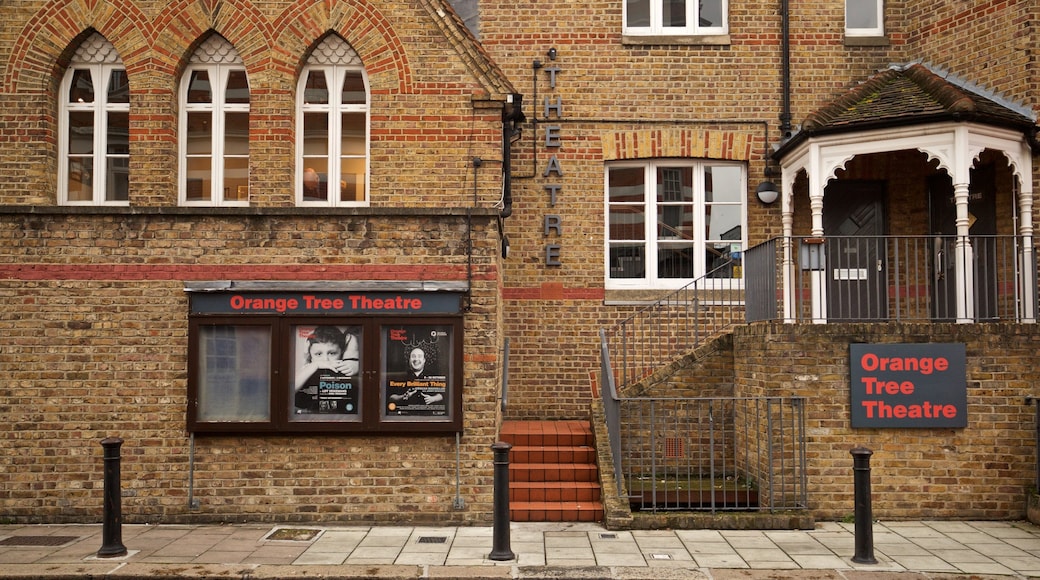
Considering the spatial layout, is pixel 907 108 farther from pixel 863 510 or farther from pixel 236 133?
pixel 236 133

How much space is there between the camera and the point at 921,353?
9.55 meters

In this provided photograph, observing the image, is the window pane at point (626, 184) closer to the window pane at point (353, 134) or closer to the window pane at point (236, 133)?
the window pane at point (353, 134)

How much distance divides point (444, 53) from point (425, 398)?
3978mm

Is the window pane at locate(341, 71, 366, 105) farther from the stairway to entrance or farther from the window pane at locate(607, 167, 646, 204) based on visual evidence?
the stairway to entrance

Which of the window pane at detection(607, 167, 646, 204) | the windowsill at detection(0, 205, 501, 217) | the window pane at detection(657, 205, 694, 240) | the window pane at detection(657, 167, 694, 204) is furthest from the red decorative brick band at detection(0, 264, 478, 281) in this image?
the window pane at detection(657, 167, 694, 204)

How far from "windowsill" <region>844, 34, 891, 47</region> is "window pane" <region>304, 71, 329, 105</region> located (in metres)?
7.51

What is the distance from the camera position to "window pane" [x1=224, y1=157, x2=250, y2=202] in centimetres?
1022

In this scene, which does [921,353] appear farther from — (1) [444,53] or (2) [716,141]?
(1) [444,53]

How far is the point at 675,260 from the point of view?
12.4 meters

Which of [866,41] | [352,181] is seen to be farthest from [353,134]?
Result: [866,41]

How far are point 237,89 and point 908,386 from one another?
28.1 ft

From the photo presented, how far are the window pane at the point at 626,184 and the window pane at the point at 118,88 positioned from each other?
21.4ft

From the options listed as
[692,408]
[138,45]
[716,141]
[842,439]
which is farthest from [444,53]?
[842,439]

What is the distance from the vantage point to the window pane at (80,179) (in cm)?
1019
